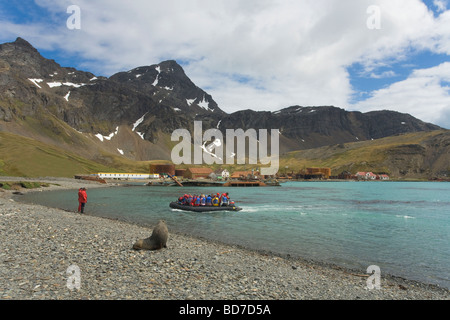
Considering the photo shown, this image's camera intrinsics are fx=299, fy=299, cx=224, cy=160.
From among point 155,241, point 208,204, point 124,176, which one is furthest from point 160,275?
point 124,176

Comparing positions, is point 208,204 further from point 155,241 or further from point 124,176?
point 124,176

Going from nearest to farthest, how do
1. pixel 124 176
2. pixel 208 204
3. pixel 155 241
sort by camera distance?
pixel 155 241 → pixel 208 204 → pixel 124 176

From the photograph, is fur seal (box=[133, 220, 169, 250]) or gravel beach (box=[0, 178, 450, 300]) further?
fur seal (box=[133, 220, 169, 250])

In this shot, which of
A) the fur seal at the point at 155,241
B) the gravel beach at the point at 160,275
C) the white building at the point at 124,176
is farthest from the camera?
the white building at the point at 124,176

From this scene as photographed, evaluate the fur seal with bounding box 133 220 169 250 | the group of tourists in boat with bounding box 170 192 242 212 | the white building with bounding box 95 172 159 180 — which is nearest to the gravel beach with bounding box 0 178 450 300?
the fur seal with bounding box 133 220 169 250

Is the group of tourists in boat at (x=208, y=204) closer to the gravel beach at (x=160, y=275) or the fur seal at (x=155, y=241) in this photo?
the gravel beach at (x=160, y=275)

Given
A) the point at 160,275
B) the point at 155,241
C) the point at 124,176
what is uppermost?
the point at 155,241

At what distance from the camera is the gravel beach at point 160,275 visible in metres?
10.3

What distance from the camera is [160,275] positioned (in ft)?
40.7

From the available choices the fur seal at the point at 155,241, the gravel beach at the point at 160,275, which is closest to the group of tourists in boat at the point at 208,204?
the gravel beach at the point at 160,275

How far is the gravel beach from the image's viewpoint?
33.9 ft

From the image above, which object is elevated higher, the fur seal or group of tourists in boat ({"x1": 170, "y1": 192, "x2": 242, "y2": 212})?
the fur seal

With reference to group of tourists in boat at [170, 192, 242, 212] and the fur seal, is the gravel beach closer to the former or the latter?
the fur seal

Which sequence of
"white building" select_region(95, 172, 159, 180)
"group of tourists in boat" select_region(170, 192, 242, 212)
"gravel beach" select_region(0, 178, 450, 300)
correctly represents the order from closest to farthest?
"gravel beach" select_region(0, 178, 450, 300) → "group of tourists in boat" select_region(170, 192, 242, 212) → "white building" select_region(95, 172, 159, 180)
